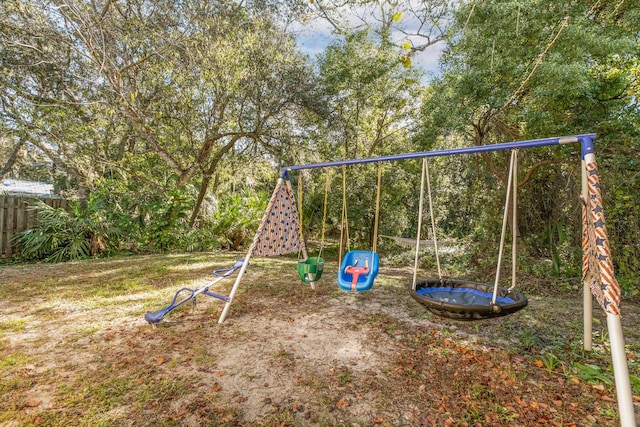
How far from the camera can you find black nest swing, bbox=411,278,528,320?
92.7 inches

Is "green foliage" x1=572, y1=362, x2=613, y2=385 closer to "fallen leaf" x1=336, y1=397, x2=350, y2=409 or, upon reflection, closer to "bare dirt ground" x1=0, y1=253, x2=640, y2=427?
"bare dirt ground" x1=0, y1=253, x2=640, y2=427

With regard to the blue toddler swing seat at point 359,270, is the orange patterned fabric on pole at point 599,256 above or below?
above

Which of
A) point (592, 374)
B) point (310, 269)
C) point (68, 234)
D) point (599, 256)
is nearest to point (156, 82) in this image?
point (68, 234)

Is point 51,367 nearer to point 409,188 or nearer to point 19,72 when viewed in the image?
point 19,72

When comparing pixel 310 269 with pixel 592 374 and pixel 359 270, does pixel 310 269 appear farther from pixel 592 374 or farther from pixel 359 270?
pixel 592 374

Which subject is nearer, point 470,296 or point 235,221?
point 470,296

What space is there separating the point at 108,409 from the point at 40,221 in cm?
701

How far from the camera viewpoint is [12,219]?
22.3 feet

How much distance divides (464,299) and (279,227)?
2.43 metres

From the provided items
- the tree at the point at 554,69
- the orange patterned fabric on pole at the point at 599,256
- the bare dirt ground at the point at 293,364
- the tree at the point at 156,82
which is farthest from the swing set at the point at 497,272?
the tree at the point at 156,82

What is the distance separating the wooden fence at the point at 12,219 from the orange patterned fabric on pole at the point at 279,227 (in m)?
6.51

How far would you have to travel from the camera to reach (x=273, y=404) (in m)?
2.09

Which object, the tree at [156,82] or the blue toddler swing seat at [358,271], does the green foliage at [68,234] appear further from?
the blue toddler swing seat at [358,271]

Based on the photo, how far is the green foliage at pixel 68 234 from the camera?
6742 millimetres
